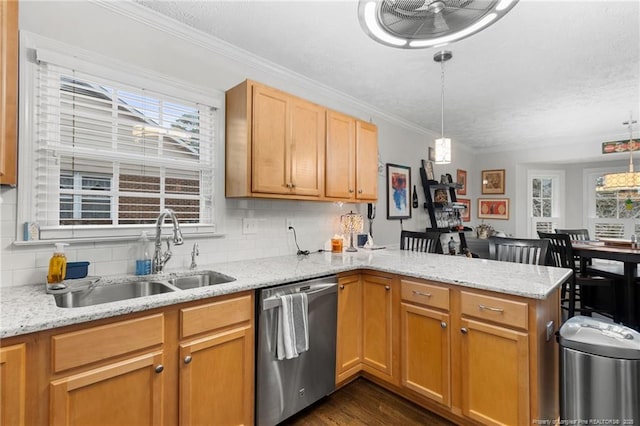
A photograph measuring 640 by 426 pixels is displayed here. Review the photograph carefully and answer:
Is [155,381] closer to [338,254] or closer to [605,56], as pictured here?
[338,254]

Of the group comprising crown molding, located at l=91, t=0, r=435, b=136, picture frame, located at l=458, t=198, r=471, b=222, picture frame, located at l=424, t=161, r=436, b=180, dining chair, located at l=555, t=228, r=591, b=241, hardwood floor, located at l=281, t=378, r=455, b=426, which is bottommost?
hardwood floor, located at l=281, t=378, r=455, b=426

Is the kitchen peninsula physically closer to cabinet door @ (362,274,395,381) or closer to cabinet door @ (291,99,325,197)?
cabinet door @ (362,274,395,381)

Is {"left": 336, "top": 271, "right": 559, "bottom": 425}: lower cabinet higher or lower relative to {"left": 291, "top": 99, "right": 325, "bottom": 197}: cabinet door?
lower

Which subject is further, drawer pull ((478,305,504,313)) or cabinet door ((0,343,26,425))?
drawer pull ((478,305,504,313))

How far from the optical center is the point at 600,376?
1.50 meters

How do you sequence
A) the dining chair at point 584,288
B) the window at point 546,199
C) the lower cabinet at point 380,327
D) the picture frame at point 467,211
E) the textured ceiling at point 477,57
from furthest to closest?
the window at point 546,199, the picture frame at point 467,211, the dining chair at point 584,288, the lower cabinet at point 380,327, the textured ceiling at point 477,57

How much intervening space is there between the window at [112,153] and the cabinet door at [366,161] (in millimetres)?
1377

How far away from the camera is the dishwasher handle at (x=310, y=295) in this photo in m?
1.73

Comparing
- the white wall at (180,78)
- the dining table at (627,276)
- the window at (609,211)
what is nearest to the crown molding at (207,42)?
the white wall at (180,78)

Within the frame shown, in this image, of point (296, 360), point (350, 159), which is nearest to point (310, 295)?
point (296, 360)

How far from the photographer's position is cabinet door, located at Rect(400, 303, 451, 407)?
1.88 metres

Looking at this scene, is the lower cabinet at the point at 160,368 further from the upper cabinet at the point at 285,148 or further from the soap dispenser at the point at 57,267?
the upper cabinet at the point at 285,148

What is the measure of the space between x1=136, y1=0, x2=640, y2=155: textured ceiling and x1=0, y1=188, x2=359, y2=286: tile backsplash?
126 centimetres

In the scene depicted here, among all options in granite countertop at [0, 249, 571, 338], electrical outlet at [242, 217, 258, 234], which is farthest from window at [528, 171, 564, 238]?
electrical outlet at [242, 217, 258, 234]
